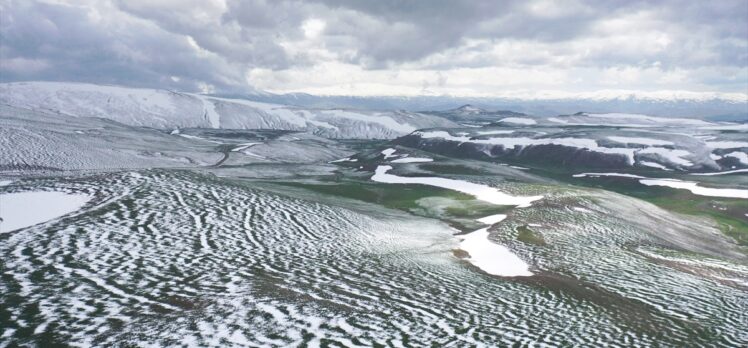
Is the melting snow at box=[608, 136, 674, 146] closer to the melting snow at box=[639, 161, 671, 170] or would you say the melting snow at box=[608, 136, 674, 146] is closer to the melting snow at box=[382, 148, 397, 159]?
the melting snow at box=[639, 161, 671, 170]

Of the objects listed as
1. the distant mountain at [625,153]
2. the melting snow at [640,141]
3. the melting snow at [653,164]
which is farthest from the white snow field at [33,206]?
the melting snow at [640,141]

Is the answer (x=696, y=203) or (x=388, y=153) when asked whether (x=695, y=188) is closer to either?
(x=696, y=203)

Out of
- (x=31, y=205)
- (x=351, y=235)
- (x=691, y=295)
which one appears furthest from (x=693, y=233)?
(x=31, y=205)

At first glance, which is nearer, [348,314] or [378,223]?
[348,314]

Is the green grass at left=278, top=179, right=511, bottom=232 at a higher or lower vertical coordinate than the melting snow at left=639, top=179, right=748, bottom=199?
higher

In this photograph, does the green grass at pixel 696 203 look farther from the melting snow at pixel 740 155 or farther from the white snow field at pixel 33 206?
the white snow field at pixel 33 206

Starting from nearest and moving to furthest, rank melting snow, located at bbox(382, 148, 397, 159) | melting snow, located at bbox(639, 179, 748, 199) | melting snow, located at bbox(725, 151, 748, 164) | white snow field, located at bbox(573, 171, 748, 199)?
melting snow, located at bbox(639, 179, 748, 199), white snow field, located at bbox(573, 171, 748, 199), melting snow, located at bbox(382, 148, 397, 159), melting snow, located at bbox(725, 151, 748, 164)

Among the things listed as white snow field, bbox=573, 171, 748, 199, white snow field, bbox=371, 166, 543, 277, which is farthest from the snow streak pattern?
white snow field, bbox=573, 171, 748, 199

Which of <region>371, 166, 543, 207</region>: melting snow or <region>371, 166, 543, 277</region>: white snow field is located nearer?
<region>371, 166, 543, 277</region>: white snow field

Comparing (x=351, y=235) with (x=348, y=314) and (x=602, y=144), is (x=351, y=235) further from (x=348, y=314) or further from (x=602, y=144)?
(x=602, y=144)
